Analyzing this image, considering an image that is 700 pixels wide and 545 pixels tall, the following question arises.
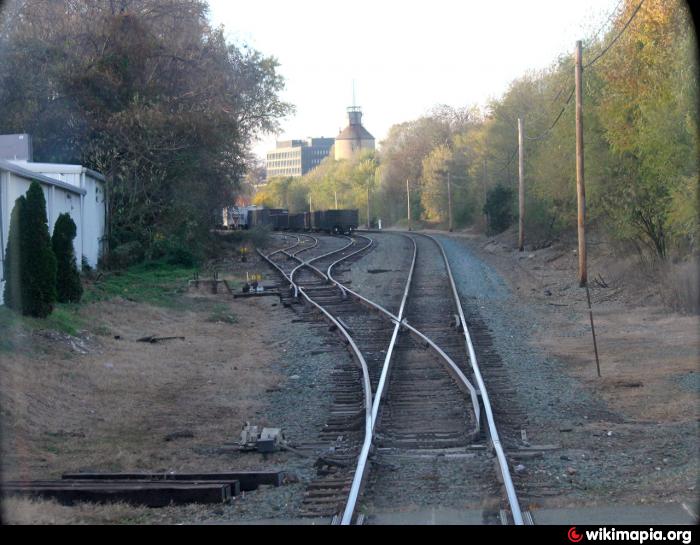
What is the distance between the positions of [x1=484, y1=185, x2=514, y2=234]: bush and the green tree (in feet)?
140

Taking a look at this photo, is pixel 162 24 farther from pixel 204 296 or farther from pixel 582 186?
pixel 582 186

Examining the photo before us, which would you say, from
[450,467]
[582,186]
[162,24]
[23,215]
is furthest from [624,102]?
[162,24]

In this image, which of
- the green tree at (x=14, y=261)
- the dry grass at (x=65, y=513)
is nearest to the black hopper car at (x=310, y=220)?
the green tree at (x=14, y=261)

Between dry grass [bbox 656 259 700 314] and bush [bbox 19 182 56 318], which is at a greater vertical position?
bush [bbox 19 182 56 318]

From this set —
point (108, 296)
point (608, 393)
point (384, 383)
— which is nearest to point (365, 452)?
point (384, 383)

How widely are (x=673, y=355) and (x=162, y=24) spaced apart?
1129 inches

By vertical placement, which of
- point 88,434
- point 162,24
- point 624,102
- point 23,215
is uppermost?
point 162,24

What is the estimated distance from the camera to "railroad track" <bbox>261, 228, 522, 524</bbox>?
→ 695 centimetres

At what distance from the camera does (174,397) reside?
11352 millimetres

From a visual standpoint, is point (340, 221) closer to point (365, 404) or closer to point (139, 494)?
point (365, 404)

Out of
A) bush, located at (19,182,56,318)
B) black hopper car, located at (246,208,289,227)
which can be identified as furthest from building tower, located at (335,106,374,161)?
bush, located at (19,182,56,318)

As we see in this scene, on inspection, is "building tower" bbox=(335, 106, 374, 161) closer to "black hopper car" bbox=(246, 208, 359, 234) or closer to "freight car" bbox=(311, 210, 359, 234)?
"black hopper car" bbox=(246, 208, 359, 234)
